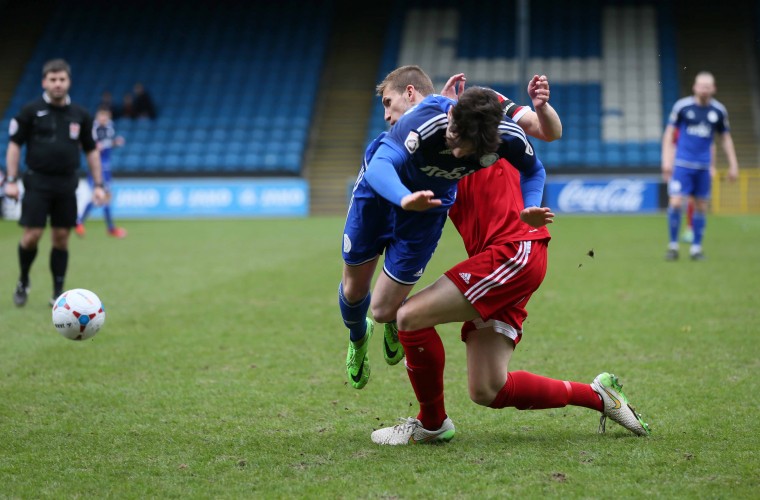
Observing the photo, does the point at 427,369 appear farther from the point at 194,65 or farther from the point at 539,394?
the point at 194,65

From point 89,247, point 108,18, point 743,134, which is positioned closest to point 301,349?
point 89,247

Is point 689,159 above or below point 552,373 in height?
above

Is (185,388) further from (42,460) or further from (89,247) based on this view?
(89,247)

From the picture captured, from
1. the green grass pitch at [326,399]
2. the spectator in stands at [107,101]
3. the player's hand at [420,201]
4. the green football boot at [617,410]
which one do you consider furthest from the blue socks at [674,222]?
the spectator in stands at [107,101]

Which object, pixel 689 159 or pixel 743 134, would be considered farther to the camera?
pixel 743 134

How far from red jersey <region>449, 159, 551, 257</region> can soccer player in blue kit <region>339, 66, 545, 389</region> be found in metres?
0.07

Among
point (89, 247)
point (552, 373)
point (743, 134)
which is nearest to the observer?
point (552, 373)

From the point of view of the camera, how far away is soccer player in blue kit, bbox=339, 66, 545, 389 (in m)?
3.76

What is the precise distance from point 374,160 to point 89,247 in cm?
1197

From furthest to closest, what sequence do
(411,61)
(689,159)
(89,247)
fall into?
1. (411,61)
2. (89,247)
3. (689,159)

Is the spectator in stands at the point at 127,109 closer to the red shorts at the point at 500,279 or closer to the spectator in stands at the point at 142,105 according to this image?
the spectator in stands at the point at 142,105

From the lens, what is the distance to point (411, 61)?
2925 centimetres

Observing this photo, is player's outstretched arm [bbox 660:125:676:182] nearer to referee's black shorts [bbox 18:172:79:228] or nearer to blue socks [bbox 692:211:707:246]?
blue socks [bbox 692:211:707:246]

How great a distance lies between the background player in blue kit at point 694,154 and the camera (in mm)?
11961
